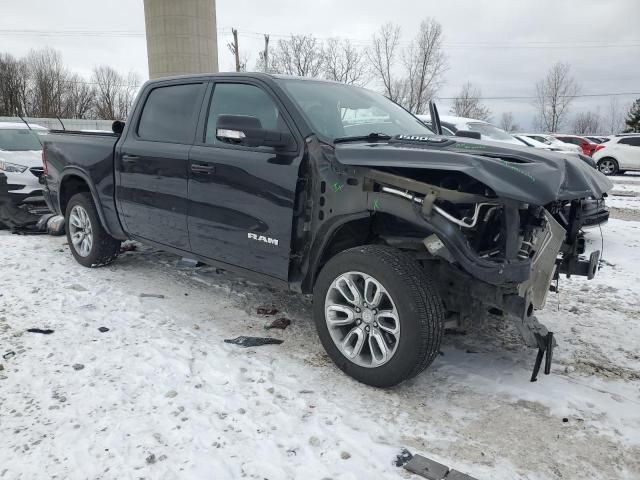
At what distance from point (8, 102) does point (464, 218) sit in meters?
59.7

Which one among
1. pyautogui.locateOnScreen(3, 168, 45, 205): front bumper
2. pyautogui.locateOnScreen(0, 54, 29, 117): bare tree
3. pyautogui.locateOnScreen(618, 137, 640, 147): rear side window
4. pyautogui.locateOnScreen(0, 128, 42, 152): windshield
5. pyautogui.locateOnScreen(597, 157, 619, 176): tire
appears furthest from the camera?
pyautogui.locateOnScreen(0, 54, 29, 117): bare tree

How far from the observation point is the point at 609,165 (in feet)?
64.6

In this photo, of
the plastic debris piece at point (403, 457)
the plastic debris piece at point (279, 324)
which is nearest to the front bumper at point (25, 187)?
the plastic debris piece at point (279, 324)

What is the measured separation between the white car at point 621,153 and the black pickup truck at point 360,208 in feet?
59.9

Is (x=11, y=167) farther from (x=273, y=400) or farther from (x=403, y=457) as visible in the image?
(x=403, y=457)

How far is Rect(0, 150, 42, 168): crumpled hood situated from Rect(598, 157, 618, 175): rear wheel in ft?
63.9

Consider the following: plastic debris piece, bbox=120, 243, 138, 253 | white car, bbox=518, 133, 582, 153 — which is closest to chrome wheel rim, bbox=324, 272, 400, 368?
plastic debris piece, bbox=120, 243, 138, 253

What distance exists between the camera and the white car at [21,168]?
7.42m

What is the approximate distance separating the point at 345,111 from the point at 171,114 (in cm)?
161

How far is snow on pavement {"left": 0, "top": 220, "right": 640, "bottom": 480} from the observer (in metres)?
2.36

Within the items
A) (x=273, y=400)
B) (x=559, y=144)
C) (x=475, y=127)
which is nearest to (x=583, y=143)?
(x=559, y=144)

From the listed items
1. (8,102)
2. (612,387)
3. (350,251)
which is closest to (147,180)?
(350,251)

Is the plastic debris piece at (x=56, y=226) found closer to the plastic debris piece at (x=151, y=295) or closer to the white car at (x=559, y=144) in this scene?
the plastic debris piece at (x=151, y=295)

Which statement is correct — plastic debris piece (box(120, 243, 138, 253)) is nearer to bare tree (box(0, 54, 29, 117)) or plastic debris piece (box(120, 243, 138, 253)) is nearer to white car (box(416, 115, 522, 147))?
white car (box(416, 115, 522, 147))
